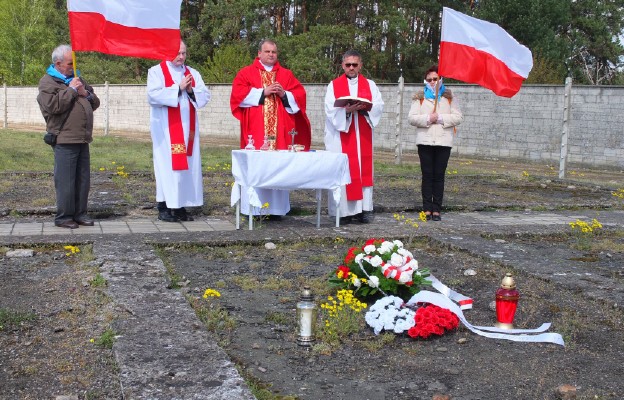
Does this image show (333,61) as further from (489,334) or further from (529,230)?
(489,334)

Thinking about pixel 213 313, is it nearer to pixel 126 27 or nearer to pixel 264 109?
pixel 126 27

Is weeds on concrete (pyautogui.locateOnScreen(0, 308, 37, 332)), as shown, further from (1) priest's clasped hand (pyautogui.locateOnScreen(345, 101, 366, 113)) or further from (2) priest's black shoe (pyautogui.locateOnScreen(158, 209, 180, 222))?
(1) priest's clasped hand (pyautogui.locateOnScreen(345, 101, 366, 113))

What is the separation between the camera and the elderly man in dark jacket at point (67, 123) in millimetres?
7891

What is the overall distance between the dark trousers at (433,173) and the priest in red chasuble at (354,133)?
2.30 feet

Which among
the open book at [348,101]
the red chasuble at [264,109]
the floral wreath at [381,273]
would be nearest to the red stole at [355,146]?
the open book at [348,101]

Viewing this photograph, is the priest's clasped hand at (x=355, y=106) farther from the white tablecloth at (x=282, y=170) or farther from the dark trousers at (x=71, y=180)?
the dark trousers at (x=71, y=180)

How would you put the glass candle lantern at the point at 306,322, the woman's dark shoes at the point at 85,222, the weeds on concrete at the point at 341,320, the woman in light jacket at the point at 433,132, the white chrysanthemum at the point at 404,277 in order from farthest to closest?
the woman in light jacket at the point at 433,132 → the woman's dark shoes at the point at 85,222 → the white chrysanthemum at the point at 404,277 → the weeds on concrete at the point at 341,320 → the glass candle lantern at the point at 306,322

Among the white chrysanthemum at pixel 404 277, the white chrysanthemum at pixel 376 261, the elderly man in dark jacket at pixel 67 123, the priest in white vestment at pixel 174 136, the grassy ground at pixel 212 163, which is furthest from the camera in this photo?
the grassy ground at pixel 212 163

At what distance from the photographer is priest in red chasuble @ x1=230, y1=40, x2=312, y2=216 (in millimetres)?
8992

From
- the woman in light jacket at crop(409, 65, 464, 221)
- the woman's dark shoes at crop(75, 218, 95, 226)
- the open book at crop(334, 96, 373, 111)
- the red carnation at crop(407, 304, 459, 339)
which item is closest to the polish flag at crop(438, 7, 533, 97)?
the woman in light jacket at crop(409, 65, 464, 221)

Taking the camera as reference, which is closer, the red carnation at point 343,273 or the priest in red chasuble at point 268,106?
the red carnation at point 343,273

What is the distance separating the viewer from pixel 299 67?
1315 inches

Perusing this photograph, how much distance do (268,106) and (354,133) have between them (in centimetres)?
106

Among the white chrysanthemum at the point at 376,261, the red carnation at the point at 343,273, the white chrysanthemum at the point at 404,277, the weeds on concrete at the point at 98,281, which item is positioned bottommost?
the weeds on concrete at the point at 98,281
